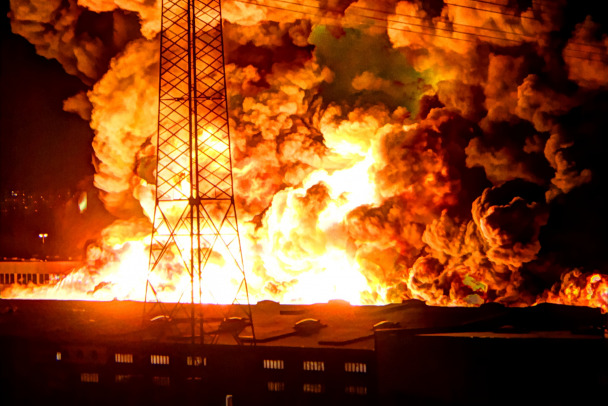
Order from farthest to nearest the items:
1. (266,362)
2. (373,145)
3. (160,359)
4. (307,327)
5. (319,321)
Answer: (373,145) → (319,321) → (307,327) → (160,359) → (266,362)

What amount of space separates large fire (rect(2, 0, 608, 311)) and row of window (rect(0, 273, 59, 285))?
1852 mm

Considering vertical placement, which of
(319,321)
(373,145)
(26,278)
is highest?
(373,145)

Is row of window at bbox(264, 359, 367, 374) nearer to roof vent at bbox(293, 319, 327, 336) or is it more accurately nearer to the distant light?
roof vent at bbox(293, 319, 327, 336)

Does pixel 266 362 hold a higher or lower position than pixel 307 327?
lower

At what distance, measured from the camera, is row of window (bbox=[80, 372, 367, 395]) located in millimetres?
21453

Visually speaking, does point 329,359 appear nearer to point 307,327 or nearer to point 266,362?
point 266,362

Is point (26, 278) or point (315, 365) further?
point (26, 278)

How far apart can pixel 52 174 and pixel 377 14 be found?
2673 centimetres

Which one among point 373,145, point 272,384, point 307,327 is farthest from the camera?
point 373,145

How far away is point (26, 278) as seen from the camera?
42.6 metres

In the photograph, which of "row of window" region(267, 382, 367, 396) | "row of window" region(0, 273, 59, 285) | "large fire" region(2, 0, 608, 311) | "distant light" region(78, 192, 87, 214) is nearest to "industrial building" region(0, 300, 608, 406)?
"row of window" region(267, 382, 367, 396)

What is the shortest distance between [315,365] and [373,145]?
16.3 metres

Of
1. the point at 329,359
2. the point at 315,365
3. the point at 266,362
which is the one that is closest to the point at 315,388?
the point at 315,365

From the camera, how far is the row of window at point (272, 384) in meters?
21.5
